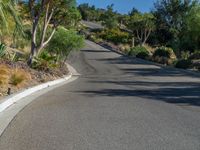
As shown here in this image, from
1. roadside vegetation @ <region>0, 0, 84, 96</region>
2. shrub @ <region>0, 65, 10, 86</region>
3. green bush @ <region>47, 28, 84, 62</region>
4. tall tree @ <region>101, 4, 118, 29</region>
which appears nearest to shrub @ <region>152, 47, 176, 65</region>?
roadside vegetation @ <region>0, 0, 84, 96</region>

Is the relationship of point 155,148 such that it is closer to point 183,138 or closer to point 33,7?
point 183,138

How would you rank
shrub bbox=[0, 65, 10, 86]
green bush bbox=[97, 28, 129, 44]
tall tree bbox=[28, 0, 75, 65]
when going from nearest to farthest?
shrub bbox=[0, 65, 10, 86], tall tree bbox=[28, 0, 75, 65], green bush bbox=[97, 28, 129, 44]

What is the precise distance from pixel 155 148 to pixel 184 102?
25.3ft

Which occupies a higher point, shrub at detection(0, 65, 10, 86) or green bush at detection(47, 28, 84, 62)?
green bush at detection(47, 28, 84, 62)

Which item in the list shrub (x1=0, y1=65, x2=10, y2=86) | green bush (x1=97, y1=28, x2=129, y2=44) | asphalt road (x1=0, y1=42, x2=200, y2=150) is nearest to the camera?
asphalt road (x1=0, y1=42, x2=200, y2=150)

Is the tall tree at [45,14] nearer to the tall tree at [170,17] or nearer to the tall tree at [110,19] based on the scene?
the tall tree at [170,17]

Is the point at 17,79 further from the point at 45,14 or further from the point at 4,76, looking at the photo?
the point at 45,14

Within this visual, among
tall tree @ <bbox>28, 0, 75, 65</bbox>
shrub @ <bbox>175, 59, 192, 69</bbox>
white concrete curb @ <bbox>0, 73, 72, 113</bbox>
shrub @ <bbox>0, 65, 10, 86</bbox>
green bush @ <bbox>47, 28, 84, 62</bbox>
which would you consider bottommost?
shrub @ <bbox>175, 59, 192, 69</bbox>

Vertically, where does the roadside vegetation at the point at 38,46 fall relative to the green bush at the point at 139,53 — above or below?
above

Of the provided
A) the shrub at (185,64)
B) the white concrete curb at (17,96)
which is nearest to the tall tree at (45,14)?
the white concrete curb at (17,96)

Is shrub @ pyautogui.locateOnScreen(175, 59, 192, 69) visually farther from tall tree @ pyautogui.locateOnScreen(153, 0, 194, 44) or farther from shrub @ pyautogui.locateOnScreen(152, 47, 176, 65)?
tall tree @ pyautogui.locateOnScreen(153, 0, 194, 44)

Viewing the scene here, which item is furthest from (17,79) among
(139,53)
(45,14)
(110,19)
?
(110,19)

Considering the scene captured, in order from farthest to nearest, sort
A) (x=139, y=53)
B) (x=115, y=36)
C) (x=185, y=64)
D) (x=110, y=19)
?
(x=110, y=19)
(x=115, y=36)
(x=139, y=53)
(x=185, y=64)

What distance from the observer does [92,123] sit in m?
11.1
